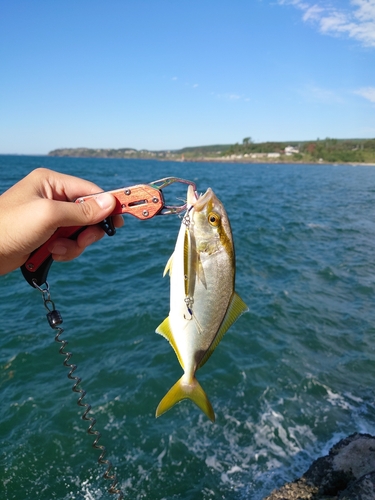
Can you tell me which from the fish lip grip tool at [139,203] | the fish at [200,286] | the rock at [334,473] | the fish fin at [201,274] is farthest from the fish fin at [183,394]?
the rock at [334,473]

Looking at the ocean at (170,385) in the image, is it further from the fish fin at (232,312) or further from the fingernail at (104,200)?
the fingernail at (104,200)

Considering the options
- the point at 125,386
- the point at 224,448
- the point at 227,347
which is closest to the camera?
the point at 224,448

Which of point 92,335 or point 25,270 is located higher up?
point 25,270

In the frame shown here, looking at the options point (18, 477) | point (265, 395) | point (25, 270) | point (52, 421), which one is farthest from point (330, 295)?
point (25, 270)

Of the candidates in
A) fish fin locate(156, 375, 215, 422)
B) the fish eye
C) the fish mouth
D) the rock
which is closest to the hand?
the fish mouth

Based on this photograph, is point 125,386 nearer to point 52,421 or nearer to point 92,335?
point 52,421

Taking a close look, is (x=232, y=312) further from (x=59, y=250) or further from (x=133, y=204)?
(x=59, y=250)

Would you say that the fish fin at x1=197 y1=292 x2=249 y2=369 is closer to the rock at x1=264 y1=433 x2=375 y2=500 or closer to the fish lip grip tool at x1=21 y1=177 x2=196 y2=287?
the fish lip grip tool at x1=21 y1=177 x2=196 y2=287
